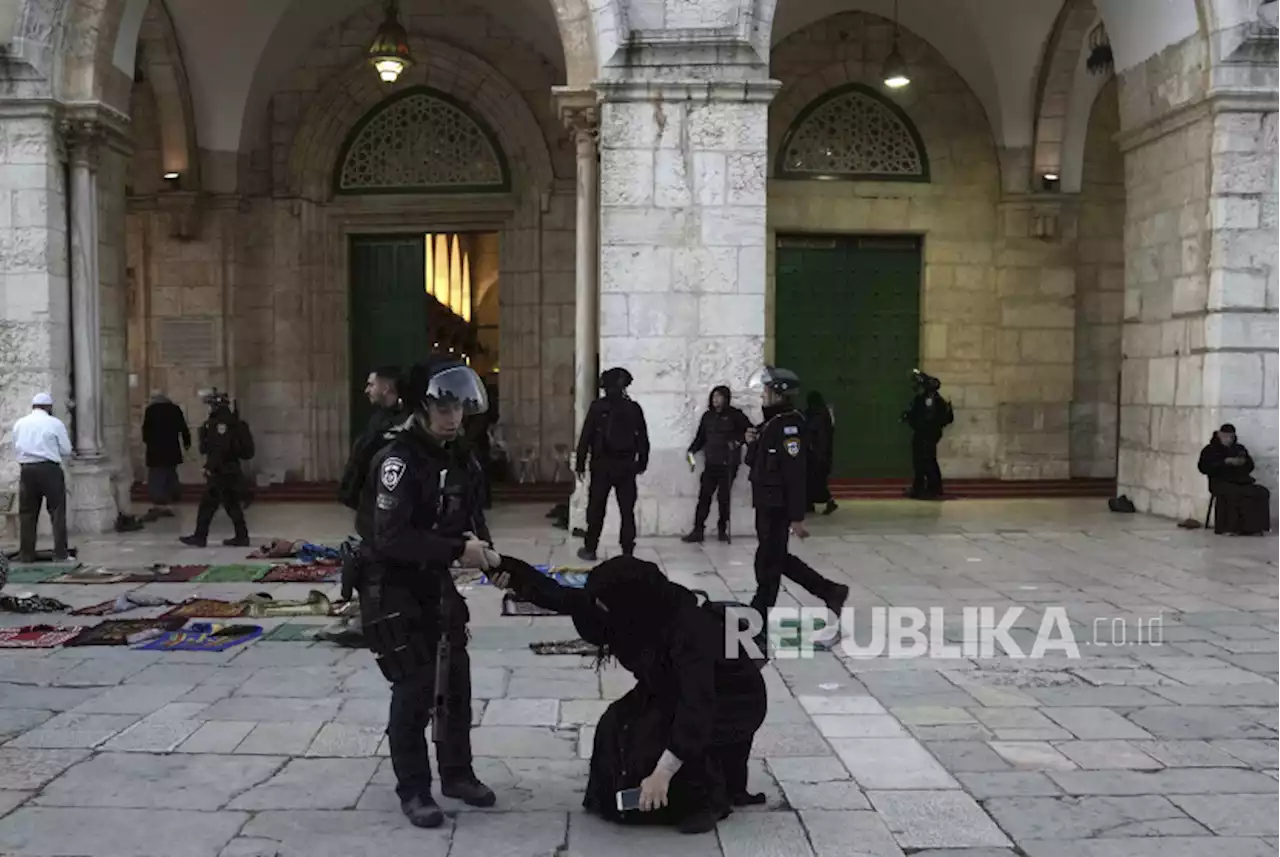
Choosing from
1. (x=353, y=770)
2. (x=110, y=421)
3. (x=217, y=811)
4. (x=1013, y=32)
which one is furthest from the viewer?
(x=1013, y=32)

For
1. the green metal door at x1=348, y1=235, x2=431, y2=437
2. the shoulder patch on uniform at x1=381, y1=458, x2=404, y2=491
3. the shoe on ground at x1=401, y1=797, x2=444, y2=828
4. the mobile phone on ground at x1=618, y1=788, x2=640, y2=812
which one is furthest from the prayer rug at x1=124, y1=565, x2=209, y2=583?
the green metal door at x1=348, y1=235, x2=431, y2=437

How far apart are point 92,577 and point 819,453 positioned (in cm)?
739

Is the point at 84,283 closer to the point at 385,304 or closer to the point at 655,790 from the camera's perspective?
the point at 385,304

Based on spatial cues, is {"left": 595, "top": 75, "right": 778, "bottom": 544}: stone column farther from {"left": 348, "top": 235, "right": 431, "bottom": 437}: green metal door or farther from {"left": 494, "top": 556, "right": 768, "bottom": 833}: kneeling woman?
{"left": 494, "top": 556, "right": 768, "bottom": 833}: kneeling woman

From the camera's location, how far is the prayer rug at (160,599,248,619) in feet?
23.3

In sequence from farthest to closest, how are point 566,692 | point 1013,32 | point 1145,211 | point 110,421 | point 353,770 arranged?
point 1013,32
point 1145,211
point 110,421
point 566,692
point 353,770

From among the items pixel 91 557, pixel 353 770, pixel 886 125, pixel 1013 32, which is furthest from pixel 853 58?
pixel 353 770

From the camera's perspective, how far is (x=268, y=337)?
15.3 metres

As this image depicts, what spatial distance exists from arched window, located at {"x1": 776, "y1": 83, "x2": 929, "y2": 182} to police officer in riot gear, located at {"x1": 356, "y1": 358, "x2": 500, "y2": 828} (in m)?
12.3

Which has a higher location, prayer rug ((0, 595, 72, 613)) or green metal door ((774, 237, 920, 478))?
green metal door ((774, 237, 920, 478))

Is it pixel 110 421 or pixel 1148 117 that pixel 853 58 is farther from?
pixel 110 421

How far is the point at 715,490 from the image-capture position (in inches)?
398

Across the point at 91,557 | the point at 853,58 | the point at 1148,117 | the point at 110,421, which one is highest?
the point at 853,58

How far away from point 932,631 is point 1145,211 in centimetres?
769
